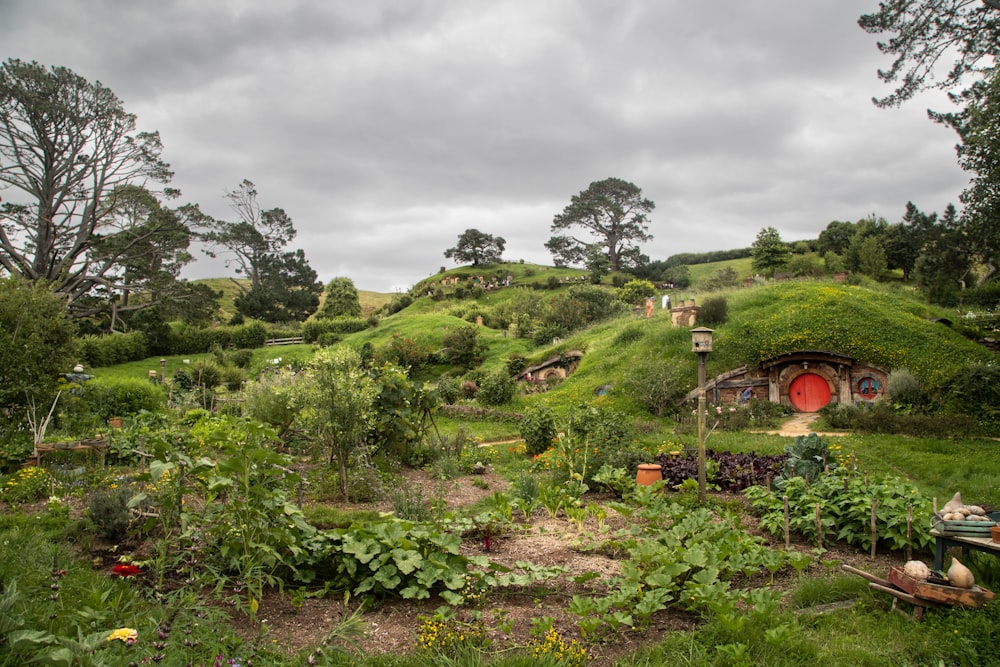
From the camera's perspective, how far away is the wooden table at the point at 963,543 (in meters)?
4.24

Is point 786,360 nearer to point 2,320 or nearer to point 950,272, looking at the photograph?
point 2,320

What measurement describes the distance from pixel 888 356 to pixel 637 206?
44562mm

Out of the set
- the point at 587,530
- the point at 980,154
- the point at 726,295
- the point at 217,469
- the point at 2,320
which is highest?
the point at 980,154

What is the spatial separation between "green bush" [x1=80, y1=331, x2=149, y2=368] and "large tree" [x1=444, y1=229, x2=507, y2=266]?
36.5 m

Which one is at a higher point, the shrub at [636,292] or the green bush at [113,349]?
the shrub at [636,292]

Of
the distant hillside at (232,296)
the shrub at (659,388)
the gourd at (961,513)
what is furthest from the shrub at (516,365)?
the distant hillside at (232,296)

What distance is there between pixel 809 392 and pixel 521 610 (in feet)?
57.9

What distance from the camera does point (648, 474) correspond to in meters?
8.77

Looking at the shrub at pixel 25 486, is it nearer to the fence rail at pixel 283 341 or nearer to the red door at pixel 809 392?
the red door at pixel 809 392

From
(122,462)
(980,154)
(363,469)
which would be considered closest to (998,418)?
(980,154)

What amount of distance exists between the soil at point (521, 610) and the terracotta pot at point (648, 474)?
2.46 metres

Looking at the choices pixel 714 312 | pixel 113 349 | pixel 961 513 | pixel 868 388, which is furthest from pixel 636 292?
pixel 961 513

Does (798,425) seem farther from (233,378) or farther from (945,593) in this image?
(233,378)

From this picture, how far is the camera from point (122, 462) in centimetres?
1055
